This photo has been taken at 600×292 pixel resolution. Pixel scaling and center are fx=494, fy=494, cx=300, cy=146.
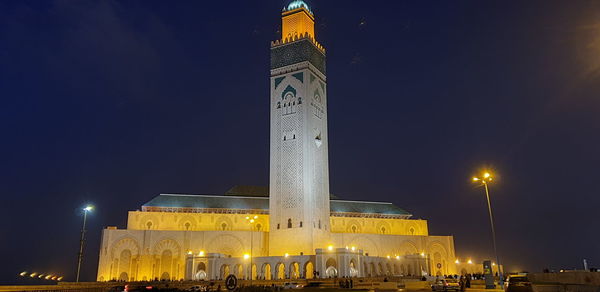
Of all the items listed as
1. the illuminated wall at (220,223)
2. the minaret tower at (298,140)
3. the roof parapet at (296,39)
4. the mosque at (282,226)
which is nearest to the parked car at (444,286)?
the mosque at (282,226)

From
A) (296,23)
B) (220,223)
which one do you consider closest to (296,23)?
(296,23)

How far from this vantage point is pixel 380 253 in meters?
58.3

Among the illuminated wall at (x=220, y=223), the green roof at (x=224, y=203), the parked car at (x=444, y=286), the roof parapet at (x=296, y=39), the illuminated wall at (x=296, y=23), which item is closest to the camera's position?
the parked car at (x=444, y=286)

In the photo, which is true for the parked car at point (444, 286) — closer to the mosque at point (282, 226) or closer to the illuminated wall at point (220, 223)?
the mosque at point (282, 226)

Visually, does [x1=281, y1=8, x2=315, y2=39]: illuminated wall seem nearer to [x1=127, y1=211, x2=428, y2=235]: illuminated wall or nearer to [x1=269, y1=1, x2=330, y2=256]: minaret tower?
[x1=269, y1=1, x2=330, y2=256]: minaret tower

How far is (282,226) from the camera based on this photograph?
48.5m

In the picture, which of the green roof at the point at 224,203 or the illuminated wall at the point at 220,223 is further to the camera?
the green roof at the point at 224,203

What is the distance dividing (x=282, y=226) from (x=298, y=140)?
866cm

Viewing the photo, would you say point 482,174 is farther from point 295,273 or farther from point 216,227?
point 216,227

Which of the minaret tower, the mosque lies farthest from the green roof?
the minaret tower

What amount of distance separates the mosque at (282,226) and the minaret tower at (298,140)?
0.33ft

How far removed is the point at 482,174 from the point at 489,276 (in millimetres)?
5068

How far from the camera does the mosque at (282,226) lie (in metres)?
46.7

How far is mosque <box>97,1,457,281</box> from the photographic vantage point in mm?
46688
